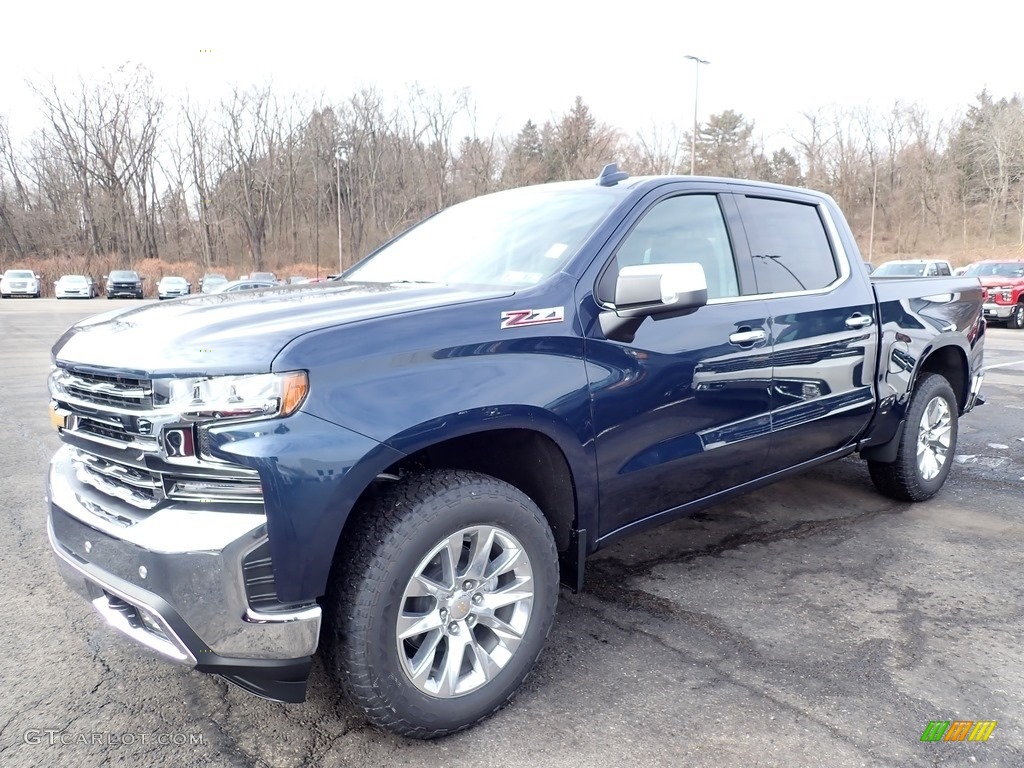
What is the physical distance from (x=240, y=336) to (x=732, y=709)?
1.99m

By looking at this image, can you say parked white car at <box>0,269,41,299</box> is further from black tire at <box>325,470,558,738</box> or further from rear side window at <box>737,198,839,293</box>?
black tire at <box>325,470,558,738</box>

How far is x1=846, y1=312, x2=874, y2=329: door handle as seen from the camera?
3.83 metres

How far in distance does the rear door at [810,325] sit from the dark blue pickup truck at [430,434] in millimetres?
30

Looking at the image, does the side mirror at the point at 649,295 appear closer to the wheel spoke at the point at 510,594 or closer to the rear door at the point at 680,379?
the rear door at the point at 680,379

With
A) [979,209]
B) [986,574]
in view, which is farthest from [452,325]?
[979,209]

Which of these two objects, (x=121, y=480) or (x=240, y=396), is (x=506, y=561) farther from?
(x=121, y=480)

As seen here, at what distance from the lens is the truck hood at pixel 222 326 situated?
202 cm

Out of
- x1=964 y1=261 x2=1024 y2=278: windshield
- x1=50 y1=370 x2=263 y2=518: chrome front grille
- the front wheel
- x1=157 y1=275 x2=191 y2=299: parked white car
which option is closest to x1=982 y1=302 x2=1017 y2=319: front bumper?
the front wheel

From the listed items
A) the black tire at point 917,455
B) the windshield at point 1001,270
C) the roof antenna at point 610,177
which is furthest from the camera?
the windshield at point 1001,270

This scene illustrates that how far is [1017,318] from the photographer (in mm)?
18859

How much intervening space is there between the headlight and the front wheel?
21.3 metres

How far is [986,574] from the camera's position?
3629 mm

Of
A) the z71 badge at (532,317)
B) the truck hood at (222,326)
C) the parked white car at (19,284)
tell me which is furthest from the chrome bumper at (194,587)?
the parked white car at (19,284)

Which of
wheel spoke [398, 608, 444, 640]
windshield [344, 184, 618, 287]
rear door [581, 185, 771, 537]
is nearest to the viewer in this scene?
wheel spoke [398, 608, 444, 640]
